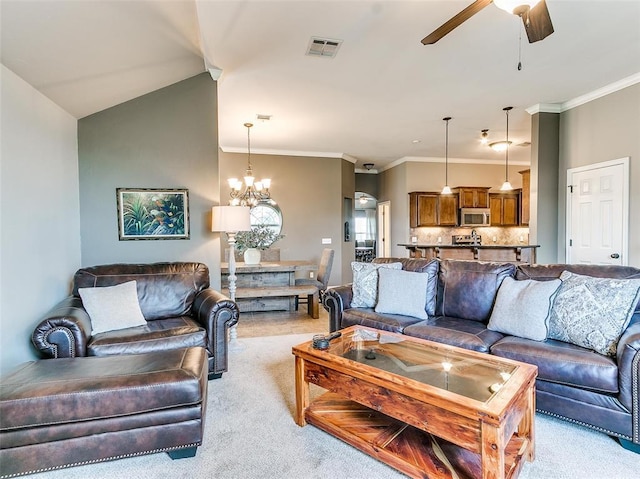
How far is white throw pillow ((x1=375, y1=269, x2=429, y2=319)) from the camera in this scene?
3121 millimetres

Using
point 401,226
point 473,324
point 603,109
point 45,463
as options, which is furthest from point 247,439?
point 401,226

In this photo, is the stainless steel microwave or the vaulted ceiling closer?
the vaulted ceiling

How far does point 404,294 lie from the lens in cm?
318

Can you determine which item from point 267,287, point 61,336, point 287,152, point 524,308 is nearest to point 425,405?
point 524,308

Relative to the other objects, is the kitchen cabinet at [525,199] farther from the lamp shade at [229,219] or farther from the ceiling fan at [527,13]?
the lamp shade at [229,219]

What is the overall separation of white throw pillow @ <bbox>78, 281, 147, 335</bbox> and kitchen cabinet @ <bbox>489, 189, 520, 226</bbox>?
7.89m

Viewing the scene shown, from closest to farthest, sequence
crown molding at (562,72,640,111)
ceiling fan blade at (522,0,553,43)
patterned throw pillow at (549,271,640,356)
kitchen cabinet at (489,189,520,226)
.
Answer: ceiling fan blade at (522,0,553,43)
patterned throw pillow at (549,271,640,356)
crown molding at (562,72,640,111)
kitchen cabinet at (489,189,520,226)

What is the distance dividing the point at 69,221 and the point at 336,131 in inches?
164

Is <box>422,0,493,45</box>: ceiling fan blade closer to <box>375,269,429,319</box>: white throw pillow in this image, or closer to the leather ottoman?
<box>375,269,429,319</box>: white throw pillow

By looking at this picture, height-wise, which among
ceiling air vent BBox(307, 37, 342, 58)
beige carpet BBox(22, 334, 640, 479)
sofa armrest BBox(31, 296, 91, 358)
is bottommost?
beige carpet BBox(22, 334, 640, 479)

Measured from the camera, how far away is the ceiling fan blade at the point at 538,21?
6.44 feet

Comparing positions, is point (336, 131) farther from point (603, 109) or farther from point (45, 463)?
point (45, 463)

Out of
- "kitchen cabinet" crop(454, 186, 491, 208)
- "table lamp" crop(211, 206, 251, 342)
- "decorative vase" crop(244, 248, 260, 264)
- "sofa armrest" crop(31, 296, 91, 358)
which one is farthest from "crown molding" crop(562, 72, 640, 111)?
"sofa armrest" crop(31, 296, 91, 358)

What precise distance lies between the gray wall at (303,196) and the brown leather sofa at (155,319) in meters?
3.89
